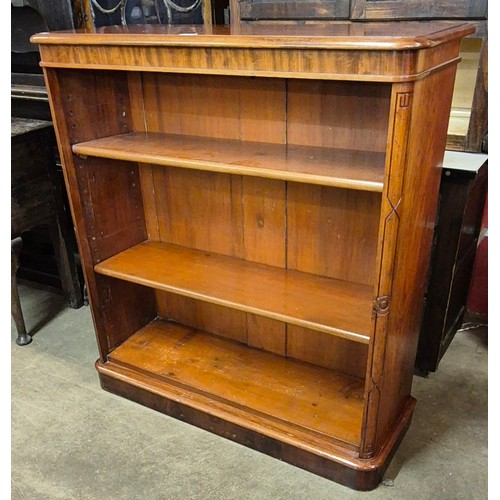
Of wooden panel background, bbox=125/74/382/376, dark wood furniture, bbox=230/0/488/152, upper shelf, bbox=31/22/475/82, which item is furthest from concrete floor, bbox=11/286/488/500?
upper shelf, bbox=31/22/475/82

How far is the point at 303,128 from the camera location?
1.61 m

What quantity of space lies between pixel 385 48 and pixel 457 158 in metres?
0.95

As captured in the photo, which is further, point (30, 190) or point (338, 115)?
point (30, 190)

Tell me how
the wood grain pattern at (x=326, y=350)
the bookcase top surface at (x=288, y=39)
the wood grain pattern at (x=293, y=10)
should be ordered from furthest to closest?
the wood grain pattern at (x=293, y=10), the wood grain pattern at (x=326, y=350), the bookcase top surface at (x=288, y=39)

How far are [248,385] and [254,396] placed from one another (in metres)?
0.06

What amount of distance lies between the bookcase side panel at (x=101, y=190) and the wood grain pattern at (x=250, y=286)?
0.08 meters

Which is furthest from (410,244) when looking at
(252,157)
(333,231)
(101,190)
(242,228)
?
(101,190)

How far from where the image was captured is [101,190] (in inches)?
73.7

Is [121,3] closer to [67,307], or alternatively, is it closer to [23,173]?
[23,173]

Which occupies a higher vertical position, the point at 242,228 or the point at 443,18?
the point at 443,18

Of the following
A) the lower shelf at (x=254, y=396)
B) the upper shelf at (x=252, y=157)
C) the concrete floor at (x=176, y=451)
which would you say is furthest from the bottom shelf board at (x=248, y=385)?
the upper shelf at (x=252, y=157)

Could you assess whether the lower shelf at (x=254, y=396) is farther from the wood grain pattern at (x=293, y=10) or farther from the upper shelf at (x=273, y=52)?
the wood grain pattern at (x=293, y=10)

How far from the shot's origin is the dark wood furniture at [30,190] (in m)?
2.18

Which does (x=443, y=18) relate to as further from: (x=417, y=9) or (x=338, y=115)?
(x=338, y=115)
